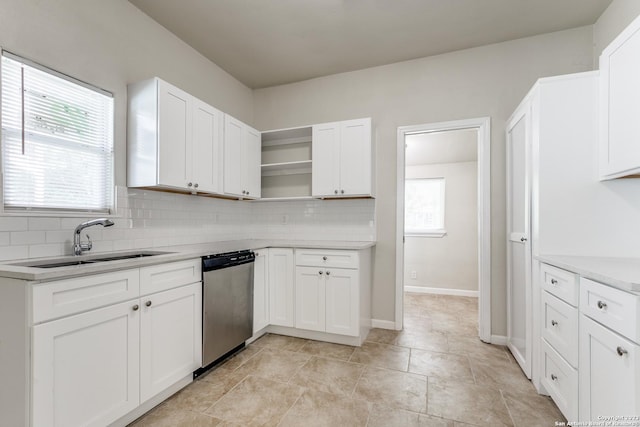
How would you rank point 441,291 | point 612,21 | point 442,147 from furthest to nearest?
1. point 441,291
2. point 442,147
3. point 612,21

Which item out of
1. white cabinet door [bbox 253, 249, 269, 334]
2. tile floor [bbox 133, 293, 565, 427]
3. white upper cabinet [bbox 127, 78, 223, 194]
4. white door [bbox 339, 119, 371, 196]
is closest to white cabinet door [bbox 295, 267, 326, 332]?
tile floor [bbox 133, 293, 565, 427]

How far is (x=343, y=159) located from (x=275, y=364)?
2021 mm

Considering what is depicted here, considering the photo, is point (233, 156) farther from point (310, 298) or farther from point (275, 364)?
point (275, 364)

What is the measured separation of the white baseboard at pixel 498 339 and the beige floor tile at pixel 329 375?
142 cm

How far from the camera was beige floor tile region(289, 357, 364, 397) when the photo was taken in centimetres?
208

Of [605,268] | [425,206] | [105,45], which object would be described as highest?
[105,45]

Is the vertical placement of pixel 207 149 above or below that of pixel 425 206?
above

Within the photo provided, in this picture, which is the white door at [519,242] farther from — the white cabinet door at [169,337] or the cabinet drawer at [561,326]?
the white cabinet door at [169,337]

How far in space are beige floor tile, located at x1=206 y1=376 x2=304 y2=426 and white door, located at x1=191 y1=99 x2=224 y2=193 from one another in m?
1.61

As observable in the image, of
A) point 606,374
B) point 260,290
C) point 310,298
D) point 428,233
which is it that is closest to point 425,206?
point 428,233

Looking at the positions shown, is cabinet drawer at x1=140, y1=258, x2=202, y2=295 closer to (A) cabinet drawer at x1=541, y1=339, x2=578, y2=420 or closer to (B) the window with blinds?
(B) the window with blinds

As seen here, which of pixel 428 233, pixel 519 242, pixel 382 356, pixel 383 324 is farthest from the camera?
pixel 428 233

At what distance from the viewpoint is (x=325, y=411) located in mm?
1826

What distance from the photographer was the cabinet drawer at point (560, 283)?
1569 mm
